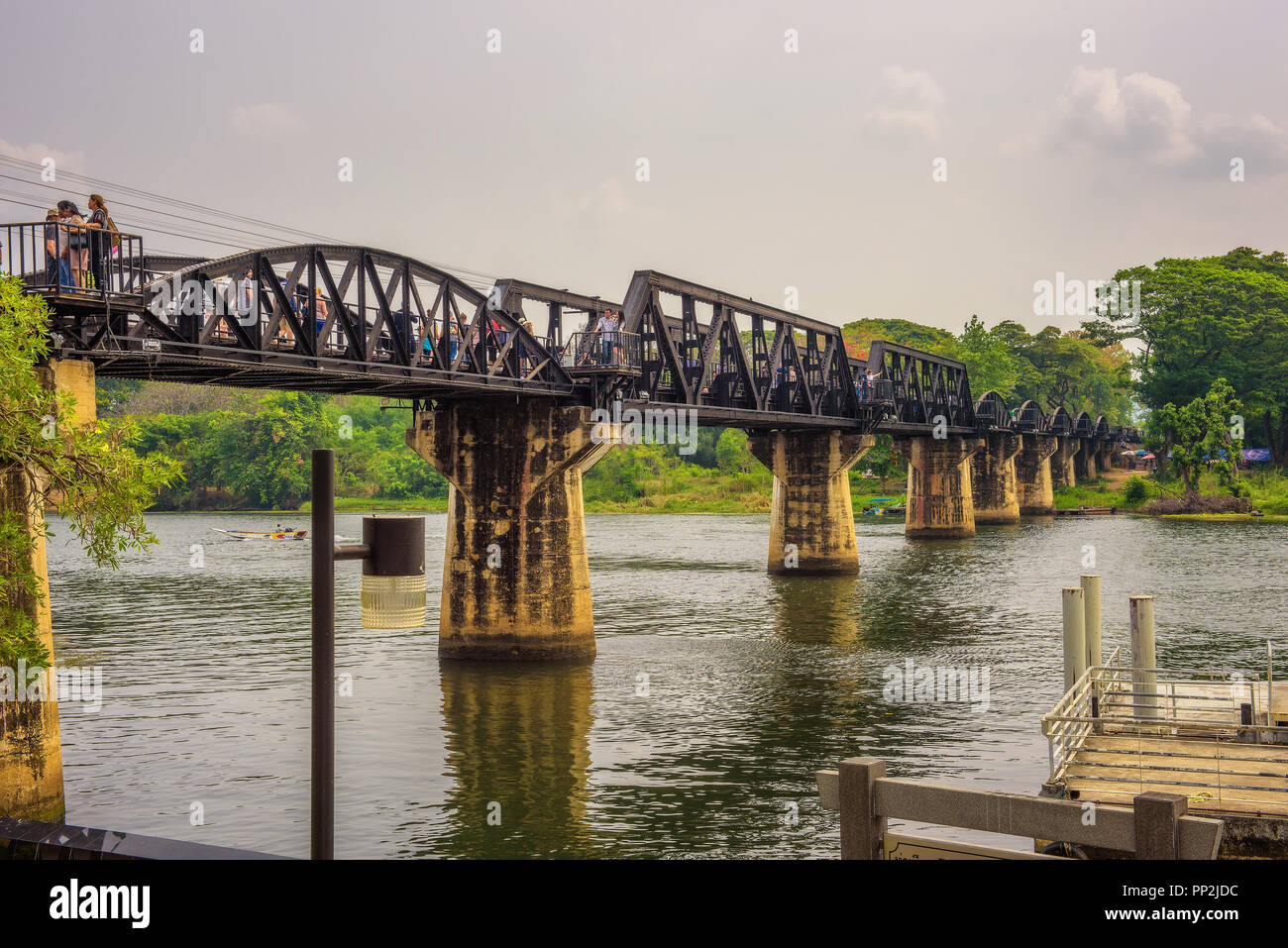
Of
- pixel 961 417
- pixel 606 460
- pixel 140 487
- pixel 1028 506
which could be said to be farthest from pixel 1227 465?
pixel 140 487

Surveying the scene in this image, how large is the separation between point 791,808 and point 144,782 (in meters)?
13.8

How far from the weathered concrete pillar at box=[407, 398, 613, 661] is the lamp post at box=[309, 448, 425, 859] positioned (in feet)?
95.6

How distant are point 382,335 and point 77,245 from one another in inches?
505

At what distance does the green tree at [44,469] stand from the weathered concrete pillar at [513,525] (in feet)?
63.8

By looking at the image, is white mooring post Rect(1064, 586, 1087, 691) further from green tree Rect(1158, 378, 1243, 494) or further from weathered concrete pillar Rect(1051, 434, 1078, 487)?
weathered concrete pillar Rect(1051, 434, 1078, 487)

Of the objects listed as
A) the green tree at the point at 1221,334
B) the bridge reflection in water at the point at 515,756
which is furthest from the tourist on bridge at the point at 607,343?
the green tree at the point at 1221,334

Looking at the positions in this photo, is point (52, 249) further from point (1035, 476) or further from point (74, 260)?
point (1035, 476)

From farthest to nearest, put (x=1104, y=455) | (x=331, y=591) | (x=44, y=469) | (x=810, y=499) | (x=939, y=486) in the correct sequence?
(x=1104, y=455)
(x=939, y=486)
(x=810, y=499)
(x=44, y=469)
(x=331, y=591)

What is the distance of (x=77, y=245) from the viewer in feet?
75.4

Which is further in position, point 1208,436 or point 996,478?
point 1208,436
